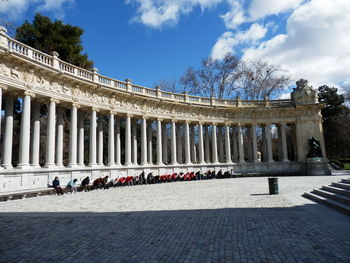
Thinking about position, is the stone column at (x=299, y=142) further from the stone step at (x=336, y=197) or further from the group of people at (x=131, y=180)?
the stone step at (x=336, y=197)

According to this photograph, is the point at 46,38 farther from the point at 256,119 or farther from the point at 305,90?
the point at 305,90

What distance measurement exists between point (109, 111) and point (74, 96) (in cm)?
506

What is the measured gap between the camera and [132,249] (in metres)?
6.84

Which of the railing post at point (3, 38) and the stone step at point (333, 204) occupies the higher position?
the railing post at point (3, 38)

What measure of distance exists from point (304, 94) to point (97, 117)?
113ft

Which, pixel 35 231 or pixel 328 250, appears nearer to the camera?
pixel 328 250

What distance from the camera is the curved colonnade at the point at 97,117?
838 inches

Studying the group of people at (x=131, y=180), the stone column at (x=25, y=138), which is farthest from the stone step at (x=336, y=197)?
the stone column at (x=25, y=138)

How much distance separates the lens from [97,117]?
116ft

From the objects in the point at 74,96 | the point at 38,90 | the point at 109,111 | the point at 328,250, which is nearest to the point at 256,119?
the point at 109,111

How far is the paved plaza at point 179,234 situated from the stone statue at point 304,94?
36.4 m

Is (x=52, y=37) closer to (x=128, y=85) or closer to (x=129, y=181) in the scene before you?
(x=128, y=85)

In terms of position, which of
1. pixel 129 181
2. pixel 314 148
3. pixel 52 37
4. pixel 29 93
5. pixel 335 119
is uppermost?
pixel 52 37

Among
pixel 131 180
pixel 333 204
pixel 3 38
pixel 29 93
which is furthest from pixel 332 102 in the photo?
pixel 3 38
